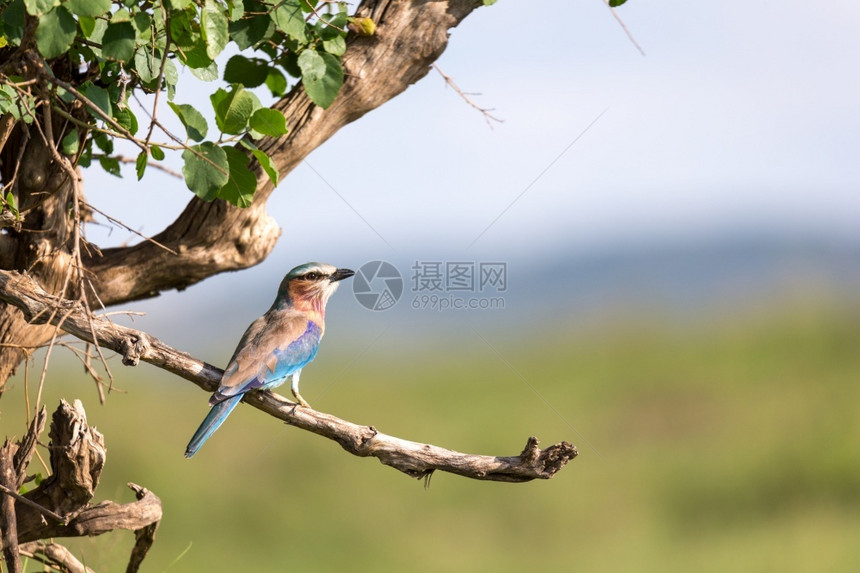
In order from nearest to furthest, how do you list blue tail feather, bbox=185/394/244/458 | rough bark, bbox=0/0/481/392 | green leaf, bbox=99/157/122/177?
blue tail feather, bbox=185/394/244/458 → rough bark, bbox=0/0/481/392 → green leaf, bbox=99/157/122/177

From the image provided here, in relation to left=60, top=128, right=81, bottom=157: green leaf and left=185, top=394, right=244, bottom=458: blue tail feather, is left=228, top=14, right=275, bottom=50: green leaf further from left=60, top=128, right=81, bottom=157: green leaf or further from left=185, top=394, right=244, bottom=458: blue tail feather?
left=185, top=394, right=244, bottom=458: blue tail feather

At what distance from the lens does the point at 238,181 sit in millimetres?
3539

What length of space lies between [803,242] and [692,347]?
16.9 feet

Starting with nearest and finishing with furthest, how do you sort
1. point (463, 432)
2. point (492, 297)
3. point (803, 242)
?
1. point (492, 297)
2. point (463, 432)
3. point (803, 242)

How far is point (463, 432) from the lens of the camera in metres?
19.0

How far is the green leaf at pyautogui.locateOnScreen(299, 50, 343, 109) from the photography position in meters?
3.75

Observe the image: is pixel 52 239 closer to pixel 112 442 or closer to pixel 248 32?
pixel 248 32

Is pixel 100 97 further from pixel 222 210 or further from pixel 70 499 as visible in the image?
pixel 70 499

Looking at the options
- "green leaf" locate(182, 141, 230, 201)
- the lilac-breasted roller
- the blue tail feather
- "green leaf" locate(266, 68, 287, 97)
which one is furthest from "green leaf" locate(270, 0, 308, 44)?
the blue tail feather

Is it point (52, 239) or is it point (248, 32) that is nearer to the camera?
point (248, 32)

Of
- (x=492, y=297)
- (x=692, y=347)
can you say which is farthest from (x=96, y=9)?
(x=692, y=347)

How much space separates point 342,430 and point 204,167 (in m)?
1.16

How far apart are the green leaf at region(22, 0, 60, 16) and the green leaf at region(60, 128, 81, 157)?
118 cm

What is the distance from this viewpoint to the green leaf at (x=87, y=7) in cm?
277
